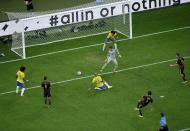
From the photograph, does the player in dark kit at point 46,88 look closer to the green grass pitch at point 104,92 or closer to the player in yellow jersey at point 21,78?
the green grass pitch at point 104,92

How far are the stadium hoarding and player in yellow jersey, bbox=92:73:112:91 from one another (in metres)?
6.66

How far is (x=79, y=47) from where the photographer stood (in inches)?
1623

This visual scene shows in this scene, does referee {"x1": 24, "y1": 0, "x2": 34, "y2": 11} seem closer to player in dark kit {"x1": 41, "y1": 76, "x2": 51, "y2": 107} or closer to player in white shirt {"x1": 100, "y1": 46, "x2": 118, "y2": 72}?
player in white shirt {"x1": 100, "y1": 46, "x2": 118, "y2": 72}

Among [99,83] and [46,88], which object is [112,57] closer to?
[99,83]

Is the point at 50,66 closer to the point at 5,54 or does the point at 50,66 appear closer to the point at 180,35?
the point at 5,54

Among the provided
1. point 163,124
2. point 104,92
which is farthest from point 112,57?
point 163,124

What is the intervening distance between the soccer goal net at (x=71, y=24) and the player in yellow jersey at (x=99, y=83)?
6.69 meters

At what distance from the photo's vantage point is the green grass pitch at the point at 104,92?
103 ft

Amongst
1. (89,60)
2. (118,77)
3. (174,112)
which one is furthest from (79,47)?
(174,112)

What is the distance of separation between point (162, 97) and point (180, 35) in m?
9.43

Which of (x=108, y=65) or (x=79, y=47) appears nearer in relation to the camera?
(x=108, y=65)

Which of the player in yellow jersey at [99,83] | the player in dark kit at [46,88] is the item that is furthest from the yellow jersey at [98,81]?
the player in dark kit at [46,88]

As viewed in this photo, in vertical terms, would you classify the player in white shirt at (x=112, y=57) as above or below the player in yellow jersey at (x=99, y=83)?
above

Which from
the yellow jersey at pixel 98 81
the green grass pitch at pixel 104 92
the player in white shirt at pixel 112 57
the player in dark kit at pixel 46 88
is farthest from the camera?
the player in white shirt at pixel 112 57
